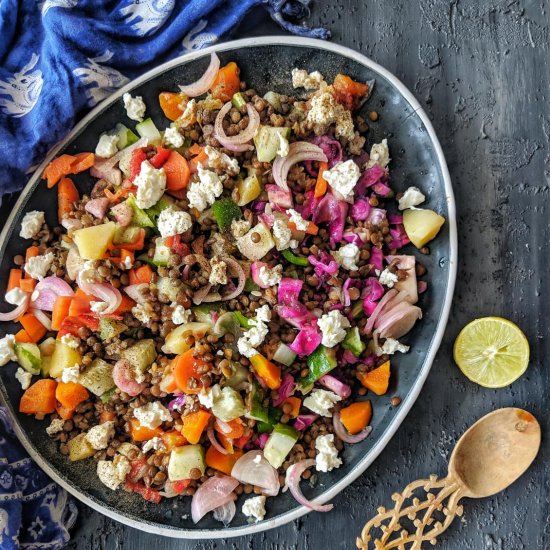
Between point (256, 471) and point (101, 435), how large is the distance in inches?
26.5

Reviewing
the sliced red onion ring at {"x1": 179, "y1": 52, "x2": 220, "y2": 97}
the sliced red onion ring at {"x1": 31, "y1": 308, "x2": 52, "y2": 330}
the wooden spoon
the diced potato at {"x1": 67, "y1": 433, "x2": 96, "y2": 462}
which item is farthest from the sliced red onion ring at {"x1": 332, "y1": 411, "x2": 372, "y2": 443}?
the sliced red onion ring at {"x1": 179, "y1": 52, "x2": 220, "y2": 97}

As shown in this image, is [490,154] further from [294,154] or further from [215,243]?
[215,243]

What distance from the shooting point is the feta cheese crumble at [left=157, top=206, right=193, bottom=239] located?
248 centimetres

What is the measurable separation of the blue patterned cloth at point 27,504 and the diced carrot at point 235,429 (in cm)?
84

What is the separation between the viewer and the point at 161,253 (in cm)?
255

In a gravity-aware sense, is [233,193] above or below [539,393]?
above

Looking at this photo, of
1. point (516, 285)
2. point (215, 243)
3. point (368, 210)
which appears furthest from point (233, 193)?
point (516, 285)

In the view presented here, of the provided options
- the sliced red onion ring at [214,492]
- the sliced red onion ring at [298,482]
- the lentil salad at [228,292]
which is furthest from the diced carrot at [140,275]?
the sliced red onion ring at [298,482]

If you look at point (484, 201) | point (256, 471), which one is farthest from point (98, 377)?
point (484, 201)

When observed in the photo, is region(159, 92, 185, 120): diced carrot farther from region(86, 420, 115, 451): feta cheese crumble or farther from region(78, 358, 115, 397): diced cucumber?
region(86, 420, 115, 451): feta cheese crumble

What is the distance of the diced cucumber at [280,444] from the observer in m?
2.55

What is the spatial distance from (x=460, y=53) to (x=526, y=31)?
30cm

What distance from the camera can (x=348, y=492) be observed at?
2.71 m

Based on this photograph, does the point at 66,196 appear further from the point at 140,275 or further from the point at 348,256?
the point at 348,256
